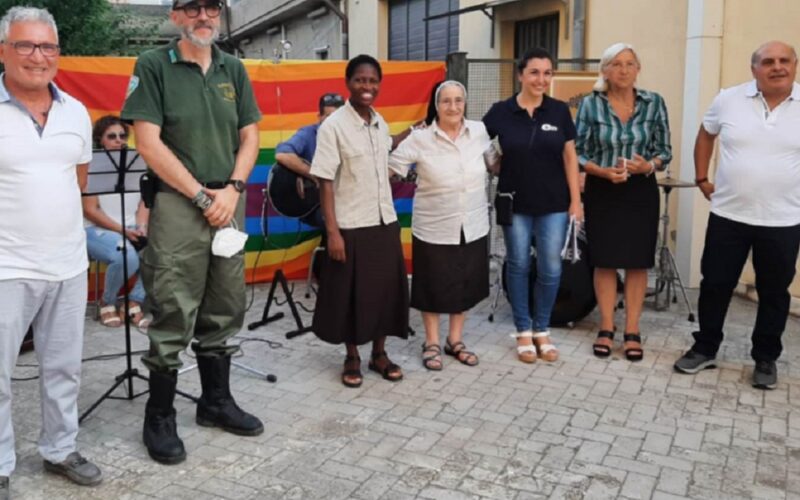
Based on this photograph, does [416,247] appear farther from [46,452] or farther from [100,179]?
[46,452]

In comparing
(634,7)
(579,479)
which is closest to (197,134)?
(579,479)

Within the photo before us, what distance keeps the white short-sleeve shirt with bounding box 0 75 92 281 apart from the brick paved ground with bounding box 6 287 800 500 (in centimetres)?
101

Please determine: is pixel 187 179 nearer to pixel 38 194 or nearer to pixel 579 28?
pixel 38 194


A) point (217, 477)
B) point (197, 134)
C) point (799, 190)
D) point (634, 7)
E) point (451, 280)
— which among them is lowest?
point (217, 477)

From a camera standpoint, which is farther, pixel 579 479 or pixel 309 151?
pixel 309 151

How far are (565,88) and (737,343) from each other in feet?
8.58

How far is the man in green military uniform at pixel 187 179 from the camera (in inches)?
136

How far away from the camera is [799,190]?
4434 mm

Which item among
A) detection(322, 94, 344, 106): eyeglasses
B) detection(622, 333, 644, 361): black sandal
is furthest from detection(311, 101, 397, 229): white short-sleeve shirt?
detection(622, 333, 644, 361): black sandal

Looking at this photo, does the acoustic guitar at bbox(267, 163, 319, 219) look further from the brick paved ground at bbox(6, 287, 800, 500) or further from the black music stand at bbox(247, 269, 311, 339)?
the brick paved ground at bbox(6, 287, 800, 500)

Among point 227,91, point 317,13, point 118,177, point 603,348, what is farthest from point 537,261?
point 317,13

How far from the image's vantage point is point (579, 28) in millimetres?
8250

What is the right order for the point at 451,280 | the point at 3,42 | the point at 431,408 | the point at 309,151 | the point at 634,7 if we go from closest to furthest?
the point at 3,42, the point at 431,408, the point at 451,280, the point at 309,151, the point at 634,7

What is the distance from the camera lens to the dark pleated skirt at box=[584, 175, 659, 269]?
4.97 metres
